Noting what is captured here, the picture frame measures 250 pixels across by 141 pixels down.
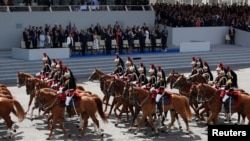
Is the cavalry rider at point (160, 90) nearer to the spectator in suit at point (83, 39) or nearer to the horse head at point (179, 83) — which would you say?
the horse head at point (179, 83)

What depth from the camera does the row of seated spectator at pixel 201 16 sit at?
37156mm

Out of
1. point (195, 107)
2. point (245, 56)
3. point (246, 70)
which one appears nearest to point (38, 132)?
point (195, 107)

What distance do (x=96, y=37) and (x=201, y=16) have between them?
36.2 ft

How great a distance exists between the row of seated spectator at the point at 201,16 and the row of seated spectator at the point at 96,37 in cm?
418

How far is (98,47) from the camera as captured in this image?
31500mm

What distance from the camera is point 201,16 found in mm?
38531

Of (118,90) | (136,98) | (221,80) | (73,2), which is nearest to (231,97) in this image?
(221,80)

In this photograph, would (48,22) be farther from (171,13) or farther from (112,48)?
(171,13)

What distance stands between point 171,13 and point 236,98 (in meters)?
22.2

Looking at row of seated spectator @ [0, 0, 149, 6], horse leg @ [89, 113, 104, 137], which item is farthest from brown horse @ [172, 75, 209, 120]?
row of seated spectator @ [0, 0, 149, 6]

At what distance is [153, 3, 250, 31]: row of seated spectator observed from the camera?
37156 mm

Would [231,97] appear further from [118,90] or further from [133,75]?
[118,90]

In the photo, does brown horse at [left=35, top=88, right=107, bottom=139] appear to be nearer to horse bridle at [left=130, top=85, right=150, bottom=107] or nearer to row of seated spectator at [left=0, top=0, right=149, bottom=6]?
horse bridle at [left=130, top=85, right=150, bottom=107]

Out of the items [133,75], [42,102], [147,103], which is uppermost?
[133,75]
